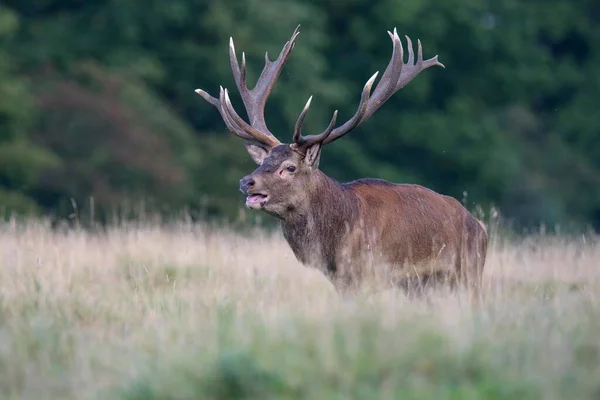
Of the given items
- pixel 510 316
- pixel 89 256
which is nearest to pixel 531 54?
pixel 89 256

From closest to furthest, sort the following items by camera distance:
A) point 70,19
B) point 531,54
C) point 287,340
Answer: point 287,340
point 70,19
point 531,54

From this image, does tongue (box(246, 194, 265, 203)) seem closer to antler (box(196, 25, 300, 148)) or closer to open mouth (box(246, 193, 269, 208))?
open mouth (box(246, 193, 269, 208))

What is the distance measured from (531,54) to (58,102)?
35.9 ft

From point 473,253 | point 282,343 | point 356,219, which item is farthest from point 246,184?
point 282,343

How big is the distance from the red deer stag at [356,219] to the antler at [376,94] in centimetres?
1

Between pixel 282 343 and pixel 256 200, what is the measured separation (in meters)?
2.67

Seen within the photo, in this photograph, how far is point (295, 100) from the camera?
25.0m

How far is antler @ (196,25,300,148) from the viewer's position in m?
8.97

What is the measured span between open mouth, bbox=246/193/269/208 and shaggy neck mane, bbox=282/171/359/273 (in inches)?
10.1

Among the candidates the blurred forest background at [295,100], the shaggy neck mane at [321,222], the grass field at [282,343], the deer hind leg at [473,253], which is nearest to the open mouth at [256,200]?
the shaggy neck mane at [321,222]

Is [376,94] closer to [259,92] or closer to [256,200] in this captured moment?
[259,92]

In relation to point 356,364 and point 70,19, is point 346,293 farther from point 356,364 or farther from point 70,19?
point 70,19

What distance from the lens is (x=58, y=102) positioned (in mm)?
24844

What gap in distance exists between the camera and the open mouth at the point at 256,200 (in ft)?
27.3
